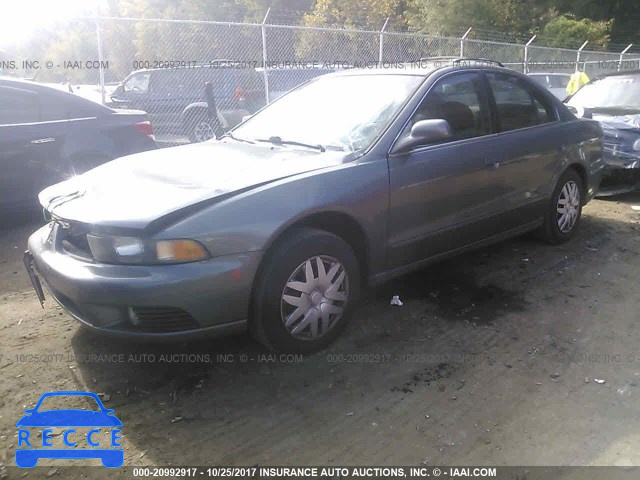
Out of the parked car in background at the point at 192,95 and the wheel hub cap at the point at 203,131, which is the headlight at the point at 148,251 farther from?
the wheel hub cap at the point at 203,131

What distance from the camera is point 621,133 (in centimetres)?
677

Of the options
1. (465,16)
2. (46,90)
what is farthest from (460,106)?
(465,16)

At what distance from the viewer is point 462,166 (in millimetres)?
3895

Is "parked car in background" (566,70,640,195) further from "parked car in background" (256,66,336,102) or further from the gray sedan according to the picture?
"parked car in background" (256,66,336,102)

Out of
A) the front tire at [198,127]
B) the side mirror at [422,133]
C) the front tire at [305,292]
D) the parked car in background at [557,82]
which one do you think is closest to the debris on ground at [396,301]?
the front tire at [305,292]

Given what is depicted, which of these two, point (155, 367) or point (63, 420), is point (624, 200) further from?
point (63, 420)

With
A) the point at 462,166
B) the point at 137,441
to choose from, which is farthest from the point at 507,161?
the point at 137,441

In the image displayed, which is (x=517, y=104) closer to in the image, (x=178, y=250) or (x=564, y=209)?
(x=564, y=209)

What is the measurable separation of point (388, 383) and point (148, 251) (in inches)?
56.0

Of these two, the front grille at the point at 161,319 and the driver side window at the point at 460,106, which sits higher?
the driver side window at the point at 460,106

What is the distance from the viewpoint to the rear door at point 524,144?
4.32 metres

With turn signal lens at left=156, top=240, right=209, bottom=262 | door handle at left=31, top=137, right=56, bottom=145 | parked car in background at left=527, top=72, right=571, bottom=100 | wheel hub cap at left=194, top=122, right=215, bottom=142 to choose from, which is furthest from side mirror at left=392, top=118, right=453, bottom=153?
parked car in background at left=527, top=72, right=571, bottom=100

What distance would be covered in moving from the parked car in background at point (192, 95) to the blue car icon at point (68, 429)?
8003mm

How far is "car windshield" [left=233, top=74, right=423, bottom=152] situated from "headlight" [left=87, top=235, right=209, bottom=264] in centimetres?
127
